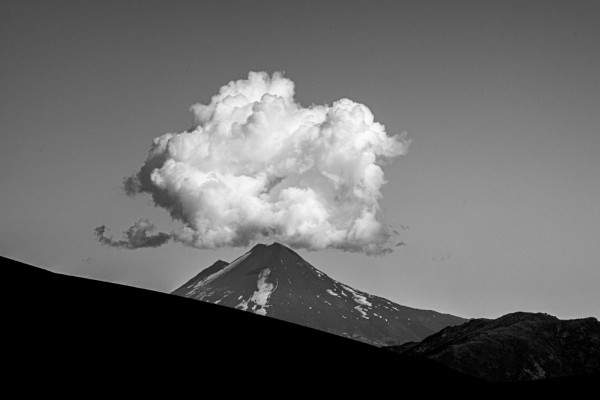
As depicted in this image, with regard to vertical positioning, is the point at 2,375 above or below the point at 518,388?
below

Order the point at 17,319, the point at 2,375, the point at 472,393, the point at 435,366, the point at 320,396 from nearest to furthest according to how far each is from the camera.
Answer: the point at 2,375, the point at 17,319, the point at 320,396, the point at 472,393, the point at 435,366

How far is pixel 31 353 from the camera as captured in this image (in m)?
7.73

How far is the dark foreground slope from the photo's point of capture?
25.6 ft

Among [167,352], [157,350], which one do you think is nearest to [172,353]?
[167,352]

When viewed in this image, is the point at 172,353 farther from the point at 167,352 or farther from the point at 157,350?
the point at 157,350

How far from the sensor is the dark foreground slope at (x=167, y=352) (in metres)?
7.80

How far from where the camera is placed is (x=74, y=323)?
28.2 feet

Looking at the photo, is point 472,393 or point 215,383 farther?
point 472,393

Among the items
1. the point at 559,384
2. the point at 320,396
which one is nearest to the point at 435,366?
the point at 559,384

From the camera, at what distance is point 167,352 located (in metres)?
8.73

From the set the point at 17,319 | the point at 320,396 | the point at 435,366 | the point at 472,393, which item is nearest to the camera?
the point at 17,319

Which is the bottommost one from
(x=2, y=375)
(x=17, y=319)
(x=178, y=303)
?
(x=2, y=375)

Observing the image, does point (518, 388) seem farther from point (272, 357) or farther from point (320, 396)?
point (272, 357)

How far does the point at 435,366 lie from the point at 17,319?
7.26 metres
